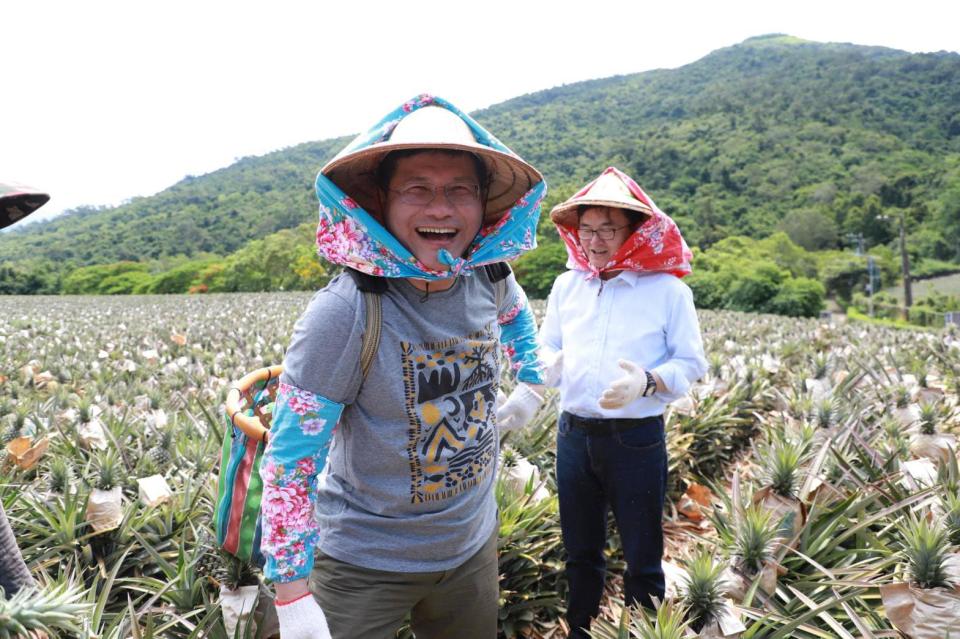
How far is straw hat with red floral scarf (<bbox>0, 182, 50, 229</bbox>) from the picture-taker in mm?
1130

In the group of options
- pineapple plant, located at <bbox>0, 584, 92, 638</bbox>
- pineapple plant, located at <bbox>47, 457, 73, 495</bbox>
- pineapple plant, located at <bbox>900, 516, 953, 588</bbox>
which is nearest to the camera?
pineapple plant, located at <bbox>0, 584, 92, 638</bbox>

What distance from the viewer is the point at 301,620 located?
1.35m

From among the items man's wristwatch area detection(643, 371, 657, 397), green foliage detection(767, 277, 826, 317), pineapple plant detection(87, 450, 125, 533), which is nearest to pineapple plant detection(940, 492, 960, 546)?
man's wristwatch area detection(643, 371, 657, 397)

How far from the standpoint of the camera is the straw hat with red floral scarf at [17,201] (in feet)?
3.71

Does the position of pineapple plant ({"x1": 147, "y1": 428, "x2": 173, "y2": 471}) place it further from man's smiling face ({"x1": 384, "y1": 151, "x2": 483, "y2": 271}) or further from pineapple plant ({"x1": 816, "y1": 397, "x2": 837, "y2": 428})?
pineapple plant ({"x1": 816, "y1": 397, "x2": 837, "y2": 428})

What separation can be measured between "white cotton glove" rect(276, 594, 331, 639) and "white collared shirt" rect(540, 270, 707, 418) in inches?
57.3

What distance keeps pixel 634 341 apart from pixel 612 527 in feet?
5.44

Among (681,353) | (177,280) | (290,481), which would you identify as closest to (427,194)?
(290,481)

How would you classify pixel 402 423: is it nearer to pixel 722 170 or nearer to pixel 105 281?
pixel 105 281

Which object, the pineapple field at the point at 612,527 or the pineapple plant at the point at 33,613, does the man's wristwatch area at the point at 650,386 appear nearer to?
the pineapple field at the point at 612,527

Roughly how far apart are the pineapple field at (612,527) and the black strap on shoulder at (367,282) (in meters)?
0.83

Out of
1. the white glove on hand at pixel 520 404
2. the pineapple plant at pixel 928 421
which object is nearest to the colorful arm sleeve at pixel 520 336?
the white glove on hand at pixel 520 404

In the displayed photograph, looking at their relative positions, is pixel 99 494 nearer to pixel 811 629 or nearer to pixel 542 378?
pixel 542 378

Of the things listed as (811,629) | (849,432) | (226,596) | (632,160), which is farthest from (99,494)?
(632,160)
